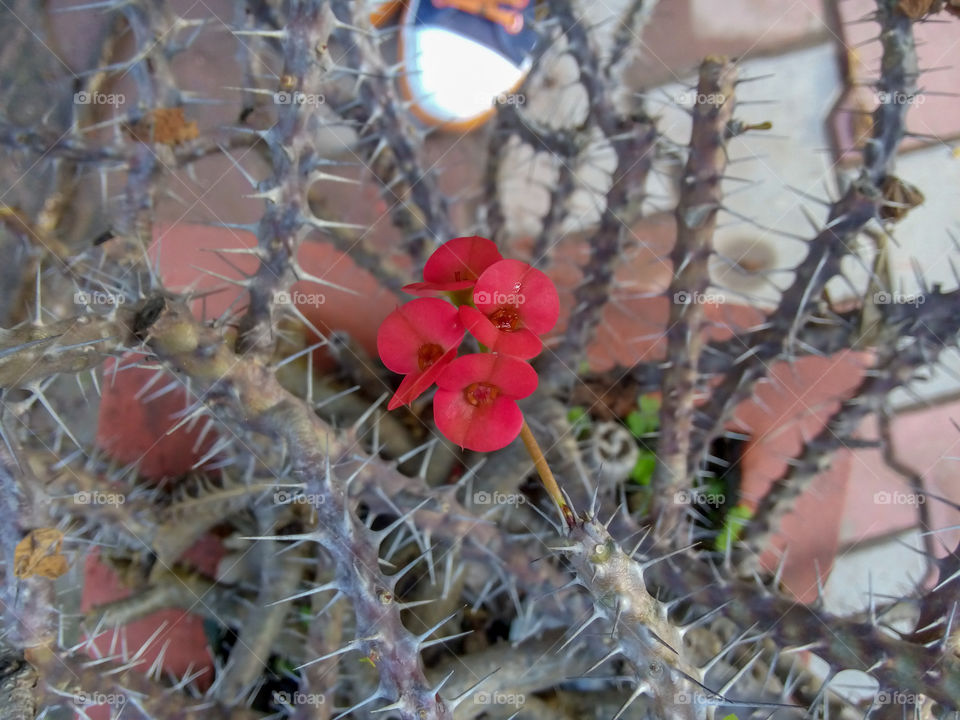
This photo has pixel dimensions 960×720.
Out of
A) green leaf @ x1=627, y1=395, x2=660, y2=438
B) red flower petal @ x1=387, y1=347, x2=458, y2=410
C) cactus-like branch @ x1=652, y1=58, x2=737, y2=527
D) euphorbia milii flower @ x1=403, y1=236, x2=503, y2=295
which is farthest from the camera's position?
green leaf @ x1=627, y1=395, x2=660, y2=438

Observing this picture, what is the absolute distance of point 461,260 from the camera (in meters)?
0.83

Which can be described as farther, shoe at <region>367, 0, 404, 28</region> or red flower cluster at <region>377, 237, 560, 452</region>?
shoe at <region>367, 0, 404, 28</region>

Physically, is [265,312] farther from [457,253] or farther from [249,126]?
[249,126]

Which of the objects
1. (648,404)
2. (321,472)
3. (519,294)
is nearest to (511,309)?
(519,294)

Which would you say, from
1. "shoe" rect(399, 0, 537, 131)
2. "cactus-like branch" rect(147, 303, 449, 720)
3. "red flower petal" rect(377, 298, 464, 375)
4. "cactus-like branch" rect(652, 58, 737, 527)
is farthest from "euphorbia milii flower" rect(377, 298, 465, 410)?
"shoe" rect(399, 0, 537, 131)

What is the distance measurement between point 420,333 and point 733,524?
1.26 m

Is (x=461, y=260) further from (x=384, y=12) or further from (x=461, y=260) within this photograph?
(x=384, y=12)

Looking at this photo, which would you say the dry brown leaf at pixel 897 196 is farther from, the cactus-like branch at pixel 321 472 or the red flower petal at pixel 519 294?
the cactus-like branch at pixel 321 472

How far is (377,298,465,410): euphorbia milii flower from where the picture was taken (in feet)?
2.43

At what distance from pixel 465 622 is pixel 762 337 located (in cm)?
99

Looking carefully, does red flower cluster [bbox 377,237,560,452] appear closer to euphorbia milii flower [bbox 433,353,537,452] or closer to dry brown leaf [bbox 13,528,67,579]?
euphorbia milii flower [bbox 433,353,537,452]

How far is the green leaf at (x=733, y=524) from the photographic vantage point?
5.36 ft

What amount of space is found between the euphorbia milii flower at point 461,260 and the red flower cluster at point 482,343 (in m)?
0.03

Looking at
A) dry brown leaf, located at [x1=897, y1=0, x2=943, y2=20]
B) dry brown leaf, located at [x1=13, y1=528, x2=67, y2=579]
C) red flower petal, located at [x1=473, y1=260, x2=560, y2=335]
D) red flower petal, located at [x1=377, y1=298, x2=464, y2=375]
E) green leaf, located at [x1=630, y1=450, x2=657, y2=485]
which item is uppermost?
dry brown leaf, located at [x1=897, y1=0, x2=943, y2=20]
